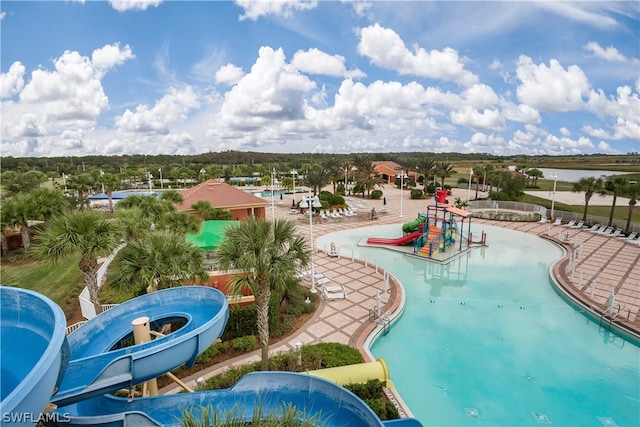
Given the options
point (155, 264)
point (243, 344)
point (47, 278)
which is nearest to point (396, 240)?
point (243, 344)

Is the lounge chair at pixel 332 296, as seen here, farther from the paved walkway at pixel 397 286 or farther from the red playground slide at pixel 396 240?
the red playground slide at pixel 396 240

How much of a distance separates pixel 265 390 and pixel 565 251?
82.0ft

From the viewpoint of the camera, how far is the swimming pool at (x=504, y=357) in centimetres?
966

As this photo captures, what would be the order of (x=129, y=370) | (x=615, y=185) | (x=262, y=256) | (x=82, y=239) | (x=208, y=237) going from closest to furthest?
(x=129, y=370) → (x=262, y=256) → (x=82, y=239) → (x=208, y=237) → (x=615, y=185)

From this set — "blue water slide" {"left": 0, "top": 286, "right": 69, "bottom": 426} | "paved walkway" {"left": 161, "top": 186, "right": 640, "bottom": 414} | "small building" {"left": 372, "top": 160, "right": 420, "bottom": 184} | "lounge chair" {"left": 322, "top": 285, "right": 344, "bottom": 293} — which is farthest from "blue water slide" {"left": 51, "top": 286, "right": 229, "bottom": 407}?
"small building" {"left": 372, "top": 160, "right": 420, "bottom": 184}

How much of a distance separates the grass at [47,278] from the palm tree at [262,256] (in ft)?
33.7

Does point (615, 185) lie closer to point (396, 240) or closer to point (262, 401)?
point (396, 240)

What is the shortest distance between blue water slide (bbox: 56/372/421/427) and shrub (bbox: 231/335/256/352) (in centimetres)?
474

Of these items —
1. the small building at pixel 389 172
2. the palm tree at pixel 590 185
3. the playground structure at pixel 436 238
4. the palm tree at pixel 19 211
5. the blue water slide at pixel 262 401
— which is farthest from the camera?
the small building at pixel 389 172

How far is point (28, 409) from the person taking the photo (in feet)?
10.4

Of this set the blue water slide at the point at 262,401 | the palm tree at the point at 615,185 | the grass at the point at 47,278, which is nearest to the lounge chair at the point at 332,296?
the blue water slide at the point at 262,401

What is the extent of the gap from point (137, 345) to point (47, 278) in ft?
53.1

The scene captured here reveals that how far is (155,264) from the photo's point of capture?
34.3 feet

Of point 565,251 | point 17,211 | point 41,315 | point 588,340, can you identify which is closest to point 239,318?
point 41,315
